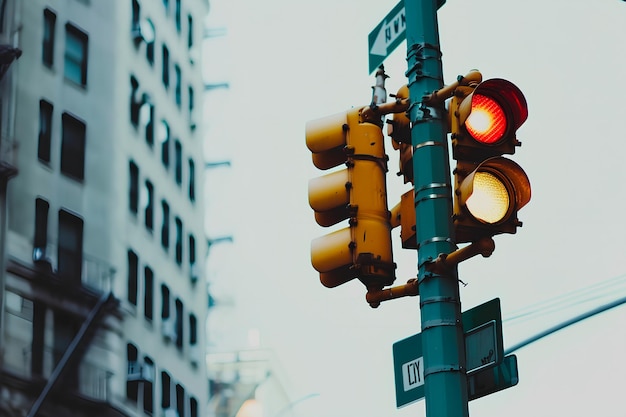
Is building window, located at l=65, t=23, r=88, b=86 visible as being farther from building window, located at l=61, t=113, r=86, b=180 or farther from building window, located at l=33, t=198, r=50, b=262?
building window, located at l=33, t=198, r=50, b=262

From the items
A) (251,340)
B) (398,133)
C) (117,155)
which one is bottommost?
(398,133)

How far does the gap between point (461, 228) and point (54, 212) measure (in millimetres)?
36022

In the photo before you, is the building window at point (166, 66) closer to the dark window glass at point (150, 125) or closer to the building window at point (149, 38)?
the building window at point (149, 38)

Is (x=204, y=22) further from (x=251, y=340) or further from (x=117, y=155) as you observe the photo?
(x=251, y=340)

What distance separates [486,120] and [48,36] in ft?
125

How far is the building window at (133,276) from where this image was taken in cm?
4597

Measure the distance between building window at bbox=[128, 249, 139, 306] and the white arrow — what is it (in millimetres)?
38337

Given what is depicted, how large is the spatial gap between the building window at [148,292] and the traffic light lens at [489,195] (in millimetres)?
41795

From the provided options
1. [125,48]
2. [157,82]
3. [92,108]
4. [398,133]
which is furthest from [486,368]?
[157,82]

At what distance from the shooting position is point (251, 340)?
10800 centimetres

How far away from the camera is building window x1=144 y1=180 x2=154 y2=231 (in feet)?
161

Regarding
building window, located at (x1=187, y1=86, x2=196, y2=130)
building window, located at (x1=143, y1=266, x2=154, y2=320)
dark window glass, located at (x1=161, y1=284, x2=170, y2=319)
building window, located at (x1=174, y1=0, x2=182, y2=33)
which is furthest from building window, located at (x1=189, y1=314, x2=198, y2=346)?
building window, located at (x1=174, y1=0, x2=182, y2=33)

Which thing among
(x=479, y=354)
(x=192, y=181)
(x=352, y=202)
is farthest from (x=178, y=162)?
(x=479, y=354)

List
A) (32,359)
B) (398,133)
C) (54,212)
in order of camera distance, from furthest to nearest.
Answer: (54,212) → (32,359) → (398,133)
